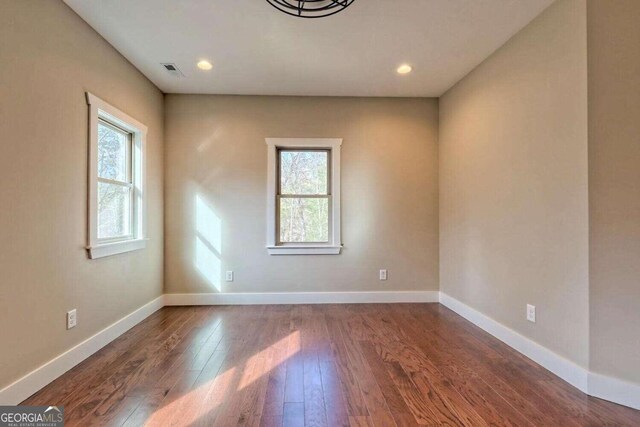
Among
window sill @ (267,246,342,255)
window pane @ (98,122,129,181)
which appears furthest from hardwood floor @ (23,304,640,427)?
window pane @ (98,122,129,181)

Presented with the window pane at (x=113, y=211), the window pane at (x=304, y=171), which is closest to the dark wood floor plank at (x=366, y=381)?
the window pane at (x=304, y=171)

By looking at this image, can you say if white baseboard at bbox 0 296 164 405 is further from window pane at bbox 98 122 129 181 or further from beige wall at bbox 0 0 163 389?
window pane at bbox 98 122 129 181

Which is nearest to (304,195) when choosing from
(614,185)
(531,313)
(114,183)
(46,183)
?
(114,183)

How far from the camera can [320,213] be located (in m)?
3.92

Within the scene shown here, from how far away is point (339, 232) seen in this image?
3826 mm

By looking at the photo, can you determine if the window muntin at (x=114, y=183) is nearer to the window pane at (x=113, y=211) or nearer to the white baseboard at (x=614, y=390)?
the window pane at (x=113, y=211)

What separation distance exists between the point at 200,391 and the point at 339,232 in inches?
91.4

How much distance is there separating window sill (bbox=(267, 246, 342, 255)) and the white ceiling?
189cm

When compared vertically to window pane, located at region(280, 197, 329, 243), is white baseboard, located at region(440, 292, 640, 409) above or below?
below

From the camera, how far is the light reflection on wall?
12.3ft

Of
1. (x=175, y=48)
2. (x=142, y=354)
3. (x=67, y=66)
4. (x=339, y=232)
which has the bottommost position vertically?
(x=142, y=354)

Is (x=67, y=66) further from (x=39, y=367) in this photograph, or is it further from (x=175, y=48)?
(x=39, y=367)

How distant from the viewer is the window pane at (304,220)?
3.90 meters

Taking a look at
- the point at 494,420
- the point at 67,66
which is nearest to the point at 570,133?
the point at 494,420
